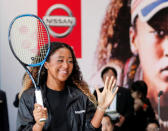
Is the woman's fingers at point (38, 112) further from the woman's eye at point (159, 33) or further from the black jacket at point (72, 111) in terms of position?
the woman's eye at point (159, 33)

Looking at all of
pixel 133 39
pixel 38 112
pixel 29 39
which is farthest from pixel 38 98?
pixel 133 39

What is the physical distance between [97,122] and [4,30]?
2.88 metres

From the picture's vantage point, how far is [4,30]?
15.0 ft

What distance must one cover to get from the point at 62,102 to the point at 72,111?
0.26 ft

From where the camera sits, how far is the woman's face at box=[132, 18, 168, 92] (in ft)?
16.7

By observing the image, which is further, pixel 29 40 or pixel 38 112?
pixel 29 40

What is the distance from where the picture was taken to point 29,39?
88.6 inches

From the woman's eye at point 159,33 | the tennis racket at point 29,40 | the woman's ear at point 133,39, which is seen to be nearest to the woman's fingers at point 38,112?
the tennis racket at point 29,40

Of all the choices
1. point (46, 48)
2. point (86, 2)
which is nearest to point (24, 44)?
point (46, 48)

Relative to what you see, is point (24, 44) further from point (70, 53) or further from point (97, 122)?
point (97, 122)

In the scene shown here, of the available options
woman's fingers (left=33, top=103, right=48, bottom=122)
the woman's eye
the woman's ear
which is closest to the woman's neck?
woman's fingers (left=33, top=103, right=48, bottom=122)

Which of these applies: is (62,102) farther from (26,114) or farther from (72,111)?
(26,114)

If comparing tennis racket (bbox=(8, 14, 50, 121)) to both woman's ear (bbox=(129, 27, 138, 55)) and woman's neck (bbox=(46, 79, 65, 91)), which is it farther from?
woman's ear (bbox=(129, 27, 138, 55))

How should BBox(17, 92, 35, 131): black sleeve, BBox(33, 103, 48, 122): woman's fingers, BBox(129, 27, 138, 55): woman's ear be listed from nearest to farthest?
BBox(33, 103, 48, 122): woman's fingers → BBox(17, 92, 35, 131): black sleeve → BBox(129, 27, 138, 55): woman's ear
